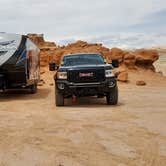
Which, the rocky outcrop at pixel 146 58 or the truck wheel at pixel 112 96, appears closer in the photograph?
the truck wheel at pixel 112 96

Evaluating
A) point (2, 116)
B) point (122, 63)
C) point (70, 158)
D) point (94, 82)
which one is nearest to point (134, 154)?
point (70, 158)

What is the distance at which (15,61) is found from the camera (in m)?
14.3

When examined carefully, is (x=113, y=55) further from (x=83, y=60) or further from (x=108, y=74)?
(x=108, y=74)

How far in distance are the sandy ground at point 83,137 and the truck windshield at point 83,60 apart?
266 cm

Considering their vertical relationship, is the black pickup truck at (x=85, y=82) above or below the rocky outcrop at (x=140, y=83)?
above

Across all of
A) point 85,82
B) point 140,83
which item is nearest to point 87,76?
point 85,82

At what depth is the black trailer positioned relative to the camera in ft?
46.9

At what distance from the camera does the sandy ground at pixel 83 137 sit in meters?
5.58

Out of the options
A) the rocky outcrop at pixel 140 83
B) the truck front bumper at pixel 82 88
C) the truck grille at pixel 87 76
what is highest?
the truck grille at pixel 87 76

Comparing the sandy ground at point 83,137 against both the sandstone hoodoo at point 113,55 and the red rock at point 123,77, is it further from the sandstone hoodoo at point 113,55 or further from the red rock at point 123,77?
the sandstone hoodoo at point 113,55

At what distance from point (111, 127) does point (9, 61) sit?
709cm

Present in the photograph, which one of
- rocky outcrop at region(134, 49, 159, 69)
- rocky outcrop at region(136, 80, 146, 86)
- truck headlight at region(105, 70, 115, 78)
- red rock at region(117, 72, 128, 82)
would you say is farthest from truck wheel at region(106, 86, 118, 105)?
rocky outcrop at region(134, 49, 159, 69)

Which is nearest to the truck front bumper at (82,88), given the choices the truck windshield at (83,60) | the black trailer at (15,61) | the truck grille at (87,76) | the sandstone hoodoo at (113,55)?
the truck grille at (87,76)

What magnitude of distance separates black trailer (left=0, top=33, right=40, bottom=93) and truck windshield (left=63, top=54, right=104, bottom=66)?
5.52ft
